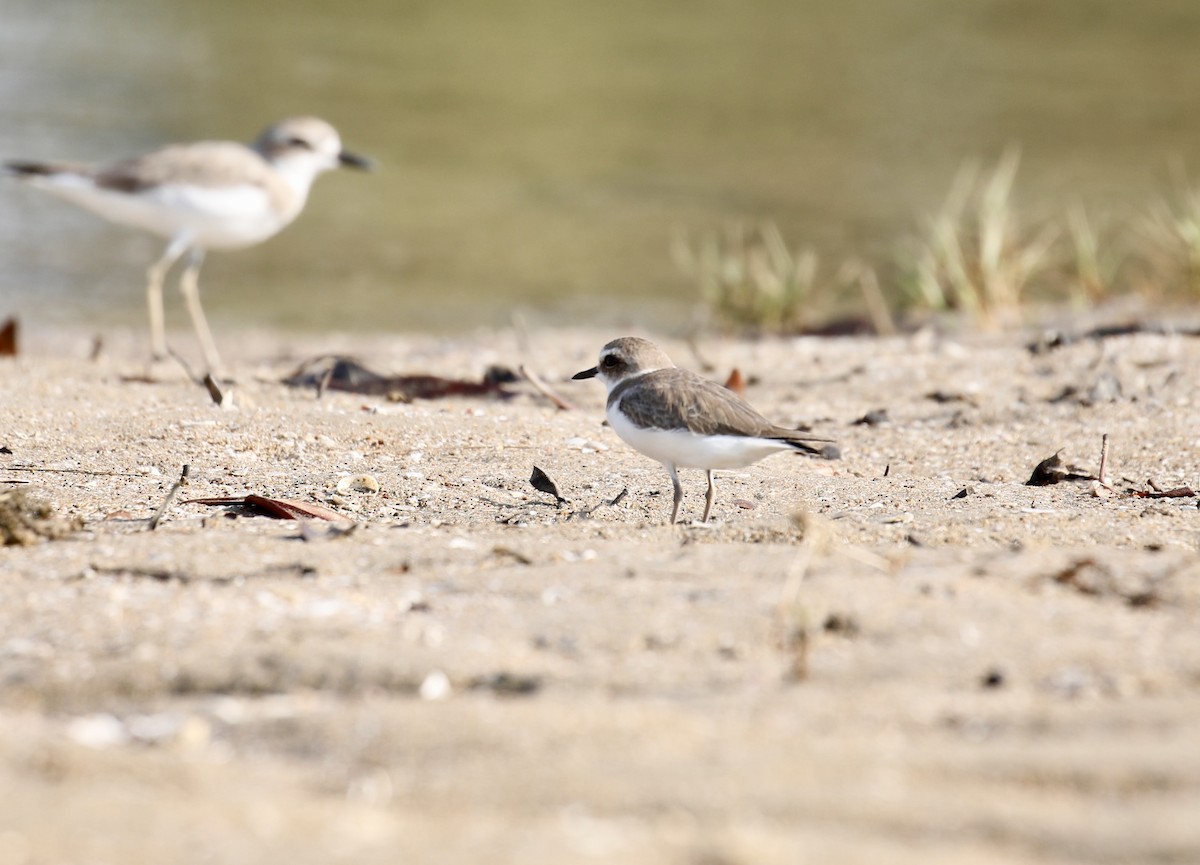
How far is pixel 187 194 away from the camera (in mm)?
7289

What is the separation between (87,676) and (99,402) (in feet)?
8.87

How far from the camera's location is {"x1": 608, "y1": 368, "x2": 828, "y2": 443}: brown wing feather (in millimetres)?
3979

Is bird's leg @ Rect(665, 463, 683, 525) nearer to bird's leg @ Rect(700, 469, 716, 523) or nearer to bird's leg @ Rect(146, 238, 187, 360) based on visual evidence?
bird's leg @ Rect(700, 469, 716, 523)

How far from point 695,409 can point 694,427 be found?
0.22 feet

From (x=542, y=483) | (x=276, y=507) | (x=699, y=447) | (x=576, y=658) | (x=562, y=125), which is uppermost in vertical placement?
(x=562, y=125)

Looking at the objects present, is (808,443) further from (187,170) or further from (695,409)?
(187,170)

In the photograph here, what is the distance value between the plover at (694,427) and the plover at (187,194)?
3345mm

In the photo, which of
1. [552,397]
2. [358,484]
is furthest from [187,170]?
[358,484]

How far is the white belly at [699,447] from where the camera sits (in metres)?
3.98

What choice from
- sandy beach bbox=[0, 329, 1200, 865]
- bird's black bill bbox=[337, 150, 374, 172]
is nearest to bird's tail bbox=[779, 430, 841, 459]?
sandy beach bbox=[0, 329, 1200, 865]

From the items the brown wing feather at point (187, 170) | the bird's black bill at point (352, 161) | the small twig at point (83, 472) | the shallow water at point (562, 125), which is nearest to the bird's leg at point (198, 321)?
the brown wing feather at point (187, 170)

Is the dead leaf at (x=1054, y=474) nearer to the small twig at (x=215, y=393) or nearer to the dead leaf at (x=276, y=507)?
the dead leaf at (x=276, y=507)

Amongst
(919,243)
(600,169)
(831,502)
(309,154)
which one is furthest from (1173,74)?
(831,502)

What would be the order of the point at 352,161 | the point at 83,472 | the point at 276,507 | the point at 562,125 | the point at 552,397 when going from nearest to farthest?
1. the point at 276,507
2. the point at 83,472
3. the point at 552,397
4. the point at 352,161
5. the point at 562,125
